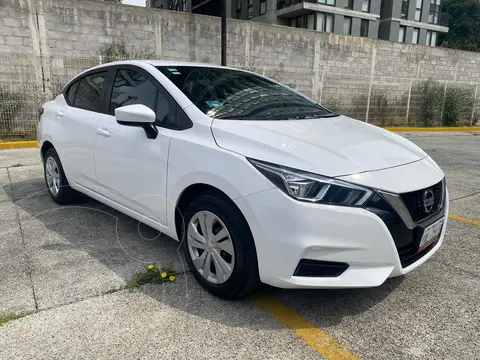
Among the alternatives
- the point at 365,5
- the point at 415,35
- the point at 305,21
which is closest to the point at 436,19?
the point at 415,35

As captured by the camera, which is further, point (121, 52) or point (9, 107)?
point (121, 52)

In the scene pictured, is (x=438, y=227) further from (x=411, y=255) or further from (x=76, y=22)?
(x=76, y=22)

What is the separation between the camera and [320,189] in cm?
218

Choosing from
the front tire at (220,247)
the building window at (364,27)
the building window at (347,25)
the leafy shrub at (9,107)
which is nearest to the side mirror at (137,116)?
the front tire at (220,247)

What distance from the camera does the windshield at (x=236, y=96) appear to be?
296 cm

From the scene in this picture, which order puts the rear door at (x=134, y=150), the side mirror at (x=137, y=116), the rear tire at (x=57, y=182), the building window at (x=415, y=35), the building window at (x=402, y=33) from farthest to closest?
the building window at (x=415, y=35) → the building window at (x=402, y=33) → the rear tire at (x=57, y=182) → the rear door at (x=134, y=150) → the side mirror at (x=137, y=116)

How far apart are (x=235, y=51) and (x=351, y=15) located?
22067 mm

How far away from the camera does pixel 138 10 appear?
11.3 m

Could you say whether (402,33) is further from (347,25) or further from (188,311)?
(188,311)

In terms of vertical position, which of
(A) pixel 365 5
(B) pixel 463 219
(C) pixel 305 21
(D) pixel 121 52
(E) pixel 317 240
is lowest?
(B) pixel 463 219

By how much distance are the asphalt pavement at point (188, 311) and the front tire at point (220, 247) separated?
0.50 feet

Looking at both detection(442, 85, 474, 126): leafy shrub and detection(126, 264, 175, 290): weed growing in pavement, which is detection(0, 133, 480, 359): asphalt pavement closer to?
detection(126, 264, 175, 290): weed growing in pavement

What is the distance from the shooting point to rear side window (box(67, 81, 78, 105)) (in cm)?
430

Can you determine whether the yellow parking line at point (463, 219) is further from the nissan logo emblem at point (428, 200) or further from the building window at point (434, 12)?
the building window at point (434, 12)
